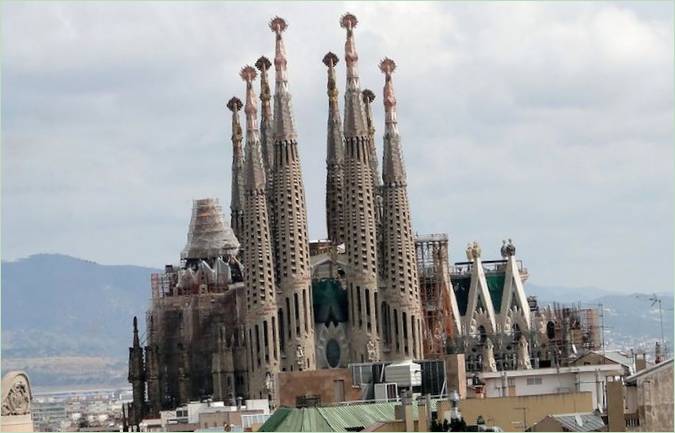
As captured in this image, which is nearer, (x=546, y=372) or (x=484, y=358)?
(x=546, y=372)

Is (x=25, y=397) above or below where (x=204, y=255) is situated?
below

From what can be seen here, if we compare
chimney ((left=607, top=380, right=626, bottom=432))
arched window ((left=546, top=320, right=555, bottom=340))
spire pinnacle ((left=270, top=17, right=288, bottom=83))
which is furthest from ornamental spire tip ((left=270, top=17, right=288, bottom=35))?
chimney ((left=607, top=380, right=626, bottom=432))

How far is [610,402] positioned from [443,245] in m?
78.6

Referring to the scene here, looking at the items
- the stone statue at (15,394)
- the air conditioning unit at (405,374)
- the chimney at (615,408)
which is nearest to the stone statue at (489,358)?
the air conditioning unit at (405,374)

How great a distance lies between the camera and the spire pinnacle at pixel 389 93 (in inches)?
5359

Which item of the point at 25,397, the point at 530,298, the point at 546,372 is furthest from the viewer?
the point at 530,298

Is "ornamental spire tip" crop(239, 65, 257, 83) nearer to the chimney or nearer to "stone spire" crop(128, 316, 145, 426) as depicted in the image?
"stone spire" crop(128, 316, 145, 426)

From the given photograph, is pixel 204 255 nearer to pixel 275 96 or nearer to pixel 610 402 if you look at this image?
pixel 275 96

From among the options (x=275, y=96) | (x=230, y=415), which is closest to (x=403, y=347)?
(x=275, y=96)

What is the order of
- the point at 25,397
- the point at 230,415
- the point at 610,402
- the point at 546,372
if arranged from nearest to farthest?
the point at 25,397, the point at 610,402, the point at 230,415, the point at 546,372

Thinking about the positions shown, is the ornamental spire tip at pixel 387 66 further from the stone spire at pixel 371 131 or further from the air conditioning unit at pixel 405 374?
the air conditioning unit at pixel 405 374

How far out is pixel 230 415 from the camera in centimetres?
10144

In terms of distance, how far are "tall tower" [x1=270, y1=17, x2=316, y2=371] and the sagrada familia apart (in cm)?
7

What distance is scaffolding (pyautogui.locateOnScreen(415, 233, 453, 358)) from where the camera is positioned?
136 metres
